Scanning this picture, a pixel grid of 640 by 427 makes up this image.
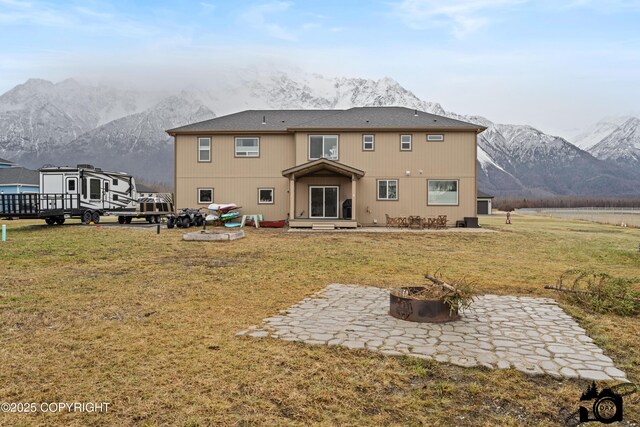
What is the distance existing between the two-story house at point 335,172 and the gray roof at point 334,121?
0.34ft

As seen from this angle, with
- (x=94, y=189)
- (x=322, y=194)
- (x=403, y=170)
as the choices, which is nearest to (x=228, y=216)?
(x=322, y=194)

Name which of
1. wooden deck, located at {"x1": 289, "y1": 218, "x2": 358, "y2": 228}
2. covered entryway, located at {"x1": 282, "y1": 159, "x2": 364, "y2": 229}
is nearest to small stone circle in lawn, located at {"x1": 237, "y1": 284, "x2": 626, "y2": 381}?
wooden deck, located at {"x1": 289, "y1": 218, "x2": 358, "y2": 228}

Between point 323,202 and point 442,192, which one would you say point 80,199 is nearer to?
point 323,202

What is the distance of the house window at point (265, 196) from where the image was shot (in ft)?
82.9

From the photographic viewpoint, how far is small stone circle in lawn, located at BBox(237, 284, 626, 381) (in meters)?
4.63

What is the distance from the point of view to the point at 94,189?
2314 centimetres

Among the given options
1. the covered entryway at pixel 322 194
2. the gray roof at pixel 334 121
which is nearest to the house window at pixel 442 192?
the gray roof at pixel 334 121

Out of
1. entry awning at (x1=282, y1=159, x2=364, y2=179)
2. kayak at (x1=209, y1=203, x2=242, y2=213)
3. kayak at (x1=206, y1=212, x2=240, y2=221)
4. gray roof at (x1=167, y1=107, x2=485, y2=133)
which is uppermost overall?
gray roof at (x1=167, y1=107, x2=485, y2=133)

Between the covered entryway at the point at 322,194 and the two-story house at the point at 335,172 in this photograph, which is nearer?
the covered entryway at the point at 322,194

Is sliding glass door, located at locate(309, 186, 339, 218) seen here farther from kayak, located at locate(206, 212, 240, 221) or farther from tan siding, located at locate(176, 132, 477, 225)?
kayak, located at locate(206, 212, 240, 221)

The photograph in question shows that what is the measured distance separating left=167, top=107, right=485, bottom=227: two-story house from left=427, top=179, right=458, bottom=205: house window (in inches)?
2.1

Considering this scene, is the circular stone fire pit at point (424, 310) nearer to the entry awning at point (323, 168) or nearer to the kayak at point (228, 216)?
→ the entry awning at point (323, 168)

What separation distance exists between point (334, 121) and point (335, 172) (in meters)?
3.15

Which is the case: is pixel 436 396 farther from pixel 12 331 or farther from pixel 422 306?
pixel 12 331
